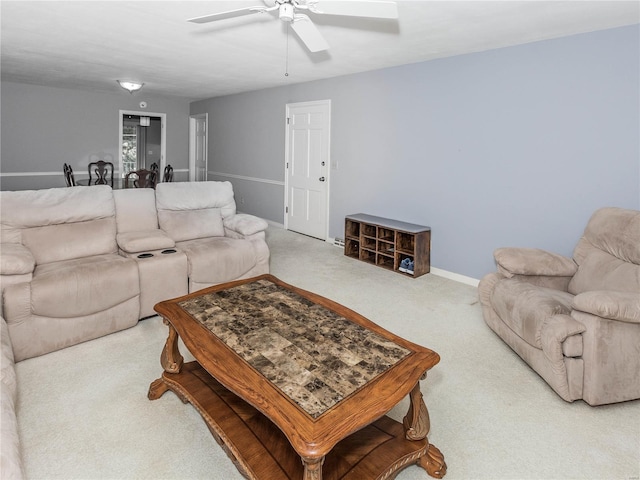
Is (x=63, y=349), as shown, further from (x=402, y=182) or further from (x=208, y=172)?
(x=208, y=172)

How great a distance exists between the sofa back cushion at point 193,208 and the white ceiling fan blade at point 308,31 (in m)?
1.88

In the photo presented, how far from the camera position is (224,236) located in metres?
4.22

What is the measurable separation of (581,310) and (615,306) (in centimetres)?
15

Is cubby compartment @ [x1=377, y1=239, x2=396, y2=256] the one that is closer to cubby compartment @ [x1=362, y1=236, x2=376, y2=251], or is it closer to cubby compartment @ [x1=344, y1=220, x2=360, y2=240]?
cubby compartment @ [x1=362, y1=236, x2=376, y2=251]

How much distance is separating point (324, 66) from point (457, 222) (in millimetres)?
2370

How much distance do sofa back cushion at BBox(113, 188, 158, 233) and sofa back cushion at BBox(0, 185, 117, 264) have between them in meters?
0.08

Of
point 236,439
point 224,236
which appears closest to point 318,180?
point 224,236

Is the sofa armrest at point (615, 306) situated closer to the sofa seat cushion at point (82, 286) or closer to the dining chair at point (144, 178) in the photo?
the sofa seat cushion at point (82, 286)

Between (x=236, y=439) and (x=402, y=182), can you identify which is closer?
(x=236, y=439)

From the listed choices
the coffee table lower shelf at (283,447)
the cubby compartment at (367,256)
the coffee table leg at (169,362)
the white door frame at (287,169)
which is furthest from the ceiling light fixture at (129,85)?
the coffee table lower shelf at (283,447)

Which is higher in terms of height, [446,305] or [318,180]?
[318,180]

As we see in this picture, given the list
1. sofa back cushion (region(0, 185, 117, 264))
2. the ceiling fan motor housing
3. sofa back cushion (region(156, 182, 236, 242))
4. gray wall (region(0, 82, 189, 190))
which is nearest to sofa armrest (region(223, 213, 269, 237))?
sofa back cushion (region(156, 182, 236, 242))

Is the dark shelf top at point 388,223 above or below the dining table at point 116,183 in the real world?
below

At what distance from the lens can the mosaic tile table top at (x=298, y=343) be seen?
1.53 meters
